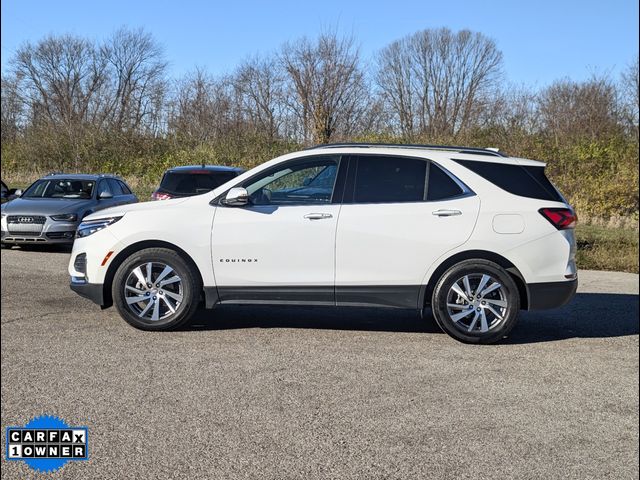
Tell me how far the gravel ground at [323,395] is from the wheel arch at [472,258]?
48 centimetres

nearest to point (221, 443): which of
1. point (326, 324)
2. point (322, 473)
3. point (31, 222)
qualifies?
point (322, 473)

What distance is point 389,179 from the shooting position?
22.0 feet

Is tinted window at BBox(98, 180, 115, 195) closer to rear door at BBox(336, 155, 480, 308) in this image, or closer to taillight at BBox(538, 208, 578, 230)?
rear door at BBox(336, 155, 480, 308)

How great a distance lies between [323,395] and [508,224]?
2.70m

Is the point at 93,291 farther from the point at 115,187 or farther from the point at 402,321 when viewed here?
the point at 115,187

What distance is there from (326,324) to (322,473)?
3.57 m

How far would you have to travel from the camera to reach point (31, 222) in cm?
1309

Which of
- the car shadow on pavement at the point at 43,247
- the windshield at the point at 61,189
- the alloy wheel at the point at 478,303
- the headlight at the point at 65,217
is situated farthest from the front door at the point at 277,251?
the windshield at the point at 61,189

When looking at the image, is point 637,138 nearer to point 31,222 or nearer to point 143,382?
point 31,222

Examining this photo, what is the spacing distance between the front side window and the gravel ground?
4.31 feet

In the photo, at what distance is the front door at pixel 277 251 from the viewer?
652 centimetres

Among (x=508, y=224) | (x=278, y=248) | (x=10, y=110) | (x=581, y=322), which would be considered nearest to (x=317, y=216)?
(x=278, y=248)

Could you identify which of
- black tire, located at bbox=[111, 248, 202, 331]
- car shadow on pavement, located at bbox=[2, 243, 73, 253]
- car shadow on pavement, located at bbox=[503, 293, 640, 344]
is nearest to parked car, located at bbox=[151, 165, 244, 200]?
car shadow on pavement, located at bbox=[2, 243, 73, 253]

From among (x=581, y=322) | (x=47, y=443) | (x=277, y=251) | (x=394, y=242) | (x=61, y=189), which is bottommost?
(x=47, y=443)
